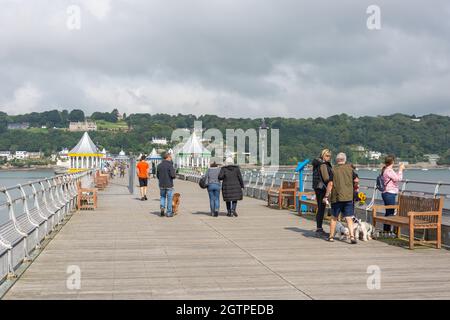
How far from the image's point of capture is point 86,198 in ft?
68.4

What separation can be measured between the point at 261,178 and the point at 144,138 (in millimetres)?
153616

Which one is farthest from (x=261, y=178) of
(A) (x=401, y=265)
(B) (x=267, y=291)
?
(B) (x=267, y=291)

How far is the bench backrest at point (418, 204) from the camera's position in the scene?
11.5m

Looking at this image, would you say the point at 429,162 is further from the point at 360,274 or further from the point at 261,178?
the point at 360,274

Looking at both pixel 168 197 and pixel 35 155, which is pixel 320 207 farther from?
pixel 35 155

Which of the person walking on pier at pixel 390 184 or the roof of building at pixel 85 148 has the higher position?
the roof of building at pixel 85 148

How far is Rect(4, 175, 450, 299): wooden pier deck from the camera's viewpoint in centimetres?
759

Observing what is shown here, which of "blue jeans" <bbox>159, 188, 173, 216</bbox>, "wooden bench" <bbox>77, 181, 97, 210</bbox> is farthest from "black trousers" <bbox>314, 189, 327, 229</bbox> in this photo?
"wooden bench" <bbox>77, 181, 97, 210</bbox>

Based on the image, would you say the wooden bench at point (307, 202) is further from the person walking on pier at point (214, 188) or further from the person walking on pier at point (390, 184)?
the person walking on pier at point (390, 184)

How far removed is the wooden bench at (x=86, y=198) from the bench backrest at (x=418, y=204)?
10475 millimetres

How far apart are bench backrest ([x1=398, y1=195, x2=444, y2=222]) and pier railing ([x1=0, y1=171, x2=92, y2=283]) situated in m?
6.68

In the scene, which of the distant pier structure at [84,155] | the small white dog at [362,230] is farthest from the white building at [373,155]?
the small white dog at [362,230]

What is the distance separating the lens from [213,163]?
1856 centimetres
